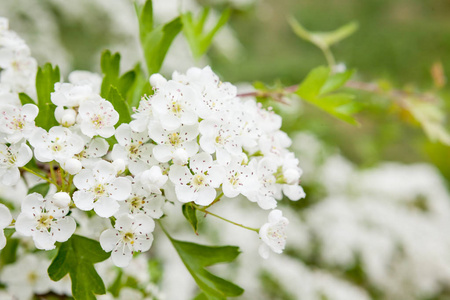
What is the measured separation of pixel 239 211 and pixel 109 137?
1.33m

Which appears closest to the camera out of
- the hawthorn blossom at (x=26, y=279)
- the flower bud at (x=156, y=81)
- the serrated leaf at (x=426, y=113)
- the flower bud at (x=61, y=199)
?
the flower bud at (x=61, y=199)

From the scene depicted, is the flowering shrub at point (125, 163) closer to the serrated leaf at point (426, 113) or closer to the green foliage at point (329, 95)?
the green foliage at point (329, 95)

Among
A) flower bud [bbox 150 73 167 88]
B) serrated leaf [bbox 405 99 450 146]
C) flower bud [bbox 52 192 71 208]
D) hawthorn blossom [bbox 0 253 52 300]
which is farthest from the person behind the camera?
serrated leaf [bbox 405 99 450 146]

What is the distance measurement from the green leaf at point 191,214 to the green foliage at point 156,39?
0.23 meters

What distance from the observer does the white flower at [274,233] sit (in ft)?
1.95

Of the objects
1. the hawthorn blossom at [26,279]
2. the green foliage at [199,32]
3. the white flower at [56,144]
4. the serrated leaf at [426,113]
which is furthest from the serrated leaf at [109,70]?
the serrated leaf at [426,113]

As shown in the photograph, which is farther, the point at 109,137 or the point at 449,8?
the point at 449,8

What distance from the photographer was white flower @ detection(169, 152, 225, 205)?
0.54m

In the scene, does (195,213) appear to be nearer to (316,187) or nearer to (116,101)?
(116,101)

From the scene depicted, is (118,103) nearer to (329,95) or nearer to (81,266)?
(81,266)

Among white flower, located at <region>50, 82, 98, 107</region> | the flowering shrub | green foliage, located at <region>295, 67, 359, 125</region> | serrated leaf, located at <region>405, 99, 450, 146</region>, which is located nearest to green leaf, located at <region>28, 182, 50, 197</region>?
the flowering shrub

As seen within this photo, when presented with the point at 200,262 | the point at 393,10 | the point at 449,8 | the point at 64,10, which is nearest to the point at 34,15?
the point at 64,10

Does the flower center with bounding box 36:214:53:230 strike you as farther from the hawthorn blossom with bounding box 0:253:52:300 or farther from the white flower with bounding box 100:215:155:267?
the hawthorn blossom with bounding box 0:253:52:300

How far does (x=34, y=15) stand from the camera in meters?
1.79
